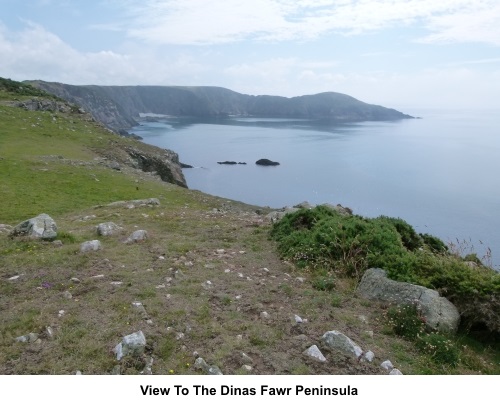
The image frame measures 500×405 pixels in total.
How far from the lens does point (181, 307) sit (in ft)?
27.8

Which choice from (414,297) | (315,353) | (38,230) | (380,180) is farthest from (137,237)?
(380,180)

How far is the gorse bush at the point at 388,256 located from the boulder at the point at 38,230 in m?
7.43

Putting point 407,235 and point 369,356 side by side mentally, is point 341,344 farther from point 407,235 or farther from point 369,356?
point 407,235

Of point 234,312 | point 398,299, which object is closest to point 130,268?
point 234,312

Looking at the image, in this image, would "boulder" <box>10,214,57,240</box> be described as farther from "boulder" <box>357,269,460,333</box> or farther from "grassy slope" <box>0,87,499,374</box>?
"boulder" <box>357,269,460,333</box>

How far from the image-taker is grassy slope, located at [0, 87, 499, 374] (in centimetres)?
675

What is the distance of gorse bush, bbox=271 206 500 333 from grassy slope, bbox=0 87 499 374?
→ 0.75m

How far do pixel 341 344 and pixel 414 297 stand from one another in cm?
274

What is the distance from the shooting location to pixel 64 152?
37219 millimetres

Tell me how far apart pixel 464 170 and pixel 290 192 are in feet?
135

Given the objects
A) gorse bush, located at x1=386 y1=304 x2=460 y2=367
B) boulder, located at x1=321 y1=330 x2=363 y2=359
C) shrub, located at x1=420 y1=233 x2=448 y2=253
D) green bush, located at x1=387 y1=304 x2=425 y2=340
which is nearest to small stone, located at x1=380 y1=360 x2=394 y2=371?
boulder, located at x1=321 y1=330 x2=363 y2=359

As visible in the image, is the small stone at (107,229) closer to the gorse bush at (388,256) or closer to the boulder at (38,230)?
the boulder at (38,230)

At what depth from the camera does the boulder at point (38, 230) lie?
41.0 ft

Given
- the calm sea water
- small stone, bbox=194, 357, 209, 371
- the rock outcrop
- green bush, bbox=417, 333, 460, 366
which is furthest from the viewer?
the calm sea water
